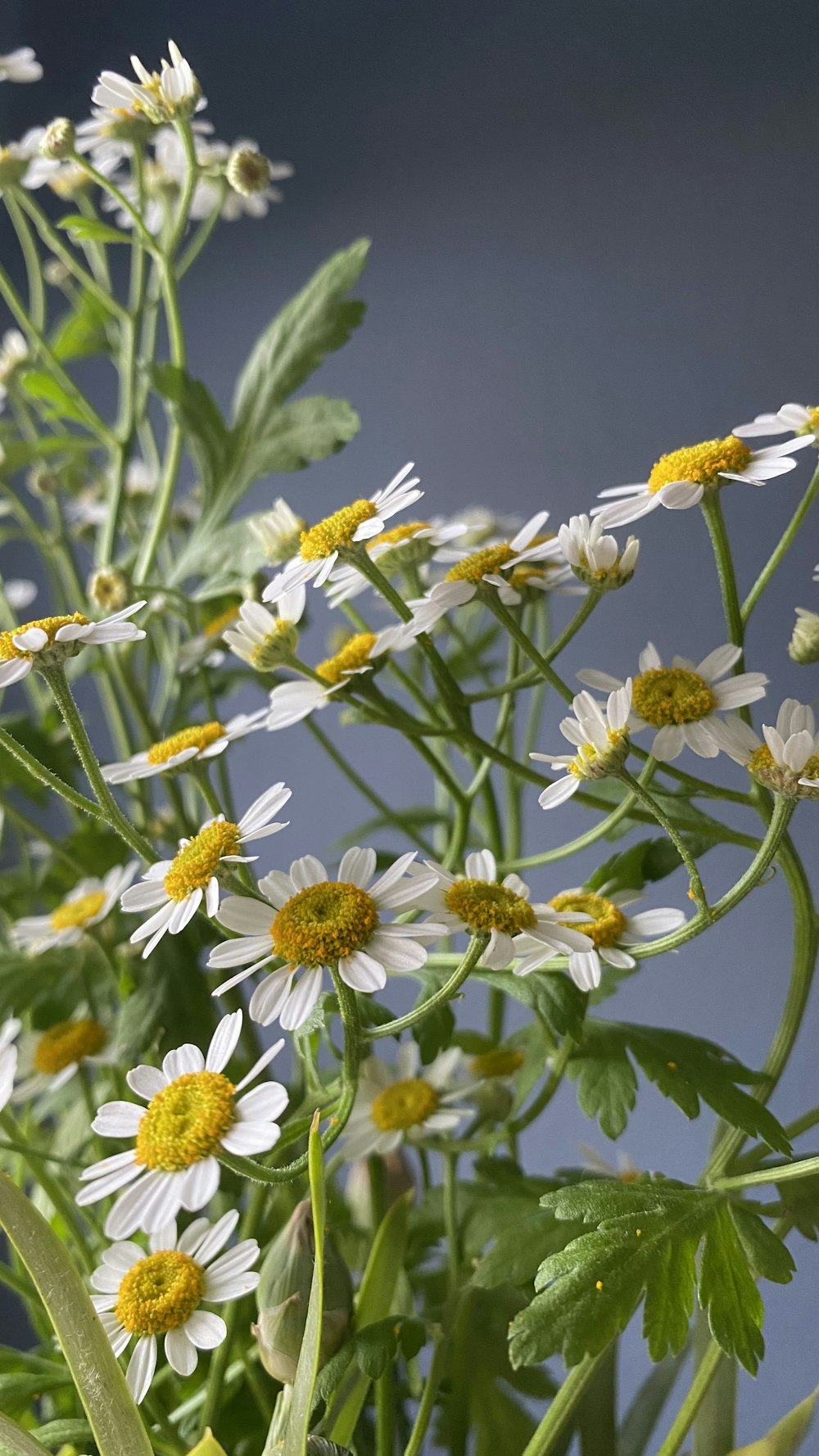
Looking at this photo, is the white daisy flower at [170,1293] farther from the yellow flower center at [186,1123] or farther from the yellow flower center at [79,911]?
the yellow flower center at [79,911]

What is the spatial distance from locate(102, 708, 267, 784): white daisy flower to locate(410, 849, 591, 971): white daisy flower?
113mm

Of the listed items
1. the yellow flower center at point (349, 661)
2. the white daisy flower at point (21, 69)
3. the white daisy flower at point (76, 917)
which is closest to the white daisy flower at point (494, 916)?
the yellow flower center at point (349, 661)

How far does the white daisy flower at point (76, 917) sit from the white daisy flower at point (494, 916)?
21cm

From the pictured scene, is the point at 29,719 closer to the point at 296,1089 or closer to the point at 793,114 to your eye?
the point at 296,1089

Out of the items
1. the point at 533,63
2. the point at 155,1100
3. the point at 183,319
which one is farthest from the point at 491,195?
the point at 155,1100

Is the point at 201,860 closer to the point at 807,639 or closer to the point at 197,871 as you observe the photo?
the point at 197,871

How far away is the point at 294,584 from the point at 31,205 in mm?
336

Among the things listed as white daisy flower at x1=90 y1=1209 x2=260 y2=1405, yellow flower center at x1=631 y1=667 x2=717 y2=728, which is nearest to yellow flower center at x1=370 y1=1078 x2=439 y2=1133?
white daisy flower at x1=90 y1=1209 x2=260 y2=1405

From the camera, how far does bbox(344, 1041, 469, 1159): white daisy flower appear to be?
1.78 ft

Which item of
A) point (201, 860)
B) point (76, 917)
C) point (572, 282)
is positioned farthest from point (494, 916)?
point (572, 282)

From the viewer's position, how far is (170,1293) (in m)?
0.43

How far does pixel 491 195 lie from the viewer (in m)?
1.00

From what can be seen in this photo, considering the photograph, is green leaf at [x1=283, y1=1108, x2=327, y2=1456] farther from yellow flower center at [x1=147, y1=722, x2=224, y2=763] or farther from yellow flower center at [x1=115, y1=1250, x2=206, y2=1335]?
yellow flower center at [x1=147, y1=722, x2=224, y2=763]

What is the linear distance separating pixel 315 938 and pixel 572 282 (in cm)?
73
